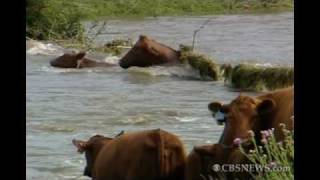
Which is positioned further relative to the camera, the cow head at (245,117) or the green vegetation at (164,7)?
the green vegetation at (164,7)

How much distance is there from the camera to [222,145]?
22.9 ft

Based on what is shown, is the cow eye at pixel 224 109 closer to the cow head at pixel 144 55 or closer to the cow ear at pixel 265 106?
the cow ear at pixel 265 106

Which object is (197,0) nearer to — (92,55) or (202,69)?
(92,55)

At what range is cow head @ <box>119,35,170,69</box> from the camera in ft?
75.6

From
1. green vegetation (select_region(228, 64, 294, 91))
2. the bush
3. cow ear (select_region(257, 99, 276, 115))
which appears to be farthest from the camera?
the bush

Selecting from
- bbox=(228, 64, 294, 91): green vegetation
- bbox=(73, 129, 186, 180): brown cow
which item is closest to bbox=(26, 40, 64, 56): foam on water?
bbox=(228, 64, 294, 91): green vegetation

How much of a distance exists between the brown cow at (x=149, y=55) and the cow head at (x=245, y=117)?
15.7 m

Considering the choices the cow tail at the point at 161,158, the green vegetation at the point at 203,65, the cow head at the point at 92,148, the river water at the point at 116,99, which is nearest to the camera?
the cow tail at the point at 161,158

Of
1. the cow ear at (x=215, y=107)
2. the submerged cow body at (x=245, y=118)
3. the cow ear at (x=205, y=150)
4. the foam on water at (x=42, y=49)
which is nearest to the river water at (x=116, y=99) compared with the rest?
the foam on water at (x=42, y=49)

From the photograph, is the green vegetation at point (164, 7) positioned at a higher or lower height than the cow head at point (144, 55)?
higher

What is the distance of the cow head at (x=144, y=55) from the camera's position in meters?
23.0

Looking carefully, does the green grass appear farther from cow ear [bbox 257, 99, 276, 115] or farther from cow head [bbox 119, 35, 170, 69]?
cow ear [bbox 257, 99, 276, 115]

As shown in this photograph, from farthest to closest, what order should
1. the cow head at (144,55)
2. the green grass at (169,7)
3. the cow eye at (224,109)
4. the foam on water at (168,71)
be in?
1. the green grass at (169,7)
2. the cow head at (144,55)
3. the foam on water at (168,71)
4. the cow eye at (224,109)
